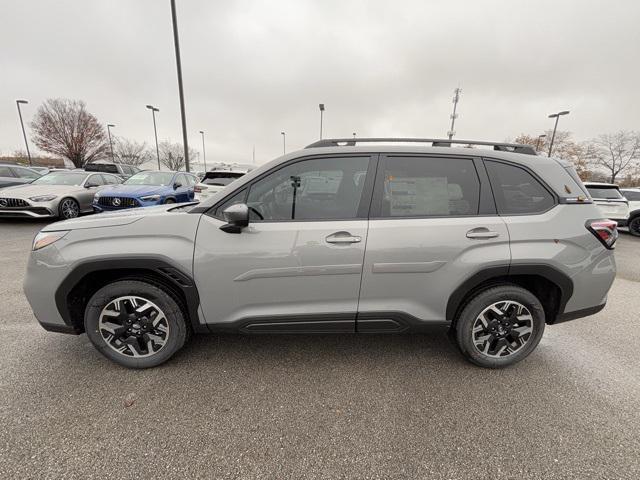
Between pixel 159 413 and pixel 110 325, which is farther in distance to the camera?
pixel 110 325

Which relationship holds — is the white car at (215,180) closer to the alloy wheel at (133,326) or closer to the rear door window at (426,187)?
the alloy wheel at (133,326)

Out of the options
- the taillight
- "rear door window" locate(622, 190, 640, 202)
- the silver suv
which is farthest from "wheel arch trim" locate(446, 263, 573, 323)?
"rear door window" locate(622, 190, 640, 202)

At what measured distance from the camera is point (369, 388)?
7.63 feet

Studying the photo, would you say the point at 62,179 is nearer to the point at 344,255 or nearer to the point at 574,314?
the point at 344,255

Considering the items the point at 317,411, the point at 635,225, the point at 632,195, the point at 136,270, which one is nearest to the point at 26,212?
the point at 136,270

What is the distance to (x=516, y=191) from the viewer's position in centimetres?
242

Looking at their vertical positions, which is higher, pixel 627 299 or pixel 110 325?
pixel 110 325

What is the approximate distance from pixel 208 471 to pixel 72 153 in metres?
54.8

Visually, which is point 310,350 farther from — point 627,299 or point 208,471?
point 627,299

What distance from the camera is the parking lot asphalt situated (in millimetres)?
1718

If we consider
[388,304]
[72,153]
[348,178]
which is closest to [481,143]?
[348,178]

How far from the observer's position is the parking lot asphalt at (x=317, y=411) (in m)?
1.72

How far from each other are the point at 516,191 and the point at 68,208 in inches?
400

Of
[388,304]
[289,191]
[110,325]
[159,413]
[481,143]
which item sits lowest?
[159,413]
